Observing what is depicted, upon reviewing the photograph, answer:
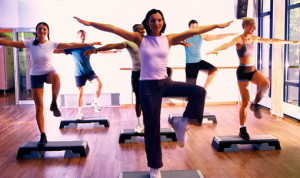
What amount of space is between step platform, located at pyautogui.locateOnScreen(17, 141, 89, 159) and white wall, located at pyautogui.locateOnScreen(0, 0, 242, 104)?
4324 mm

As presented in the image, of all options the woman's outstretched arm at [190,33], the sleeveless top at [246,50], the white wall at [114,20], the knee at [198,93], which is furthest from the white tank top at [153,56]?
the white wall at [114,20]

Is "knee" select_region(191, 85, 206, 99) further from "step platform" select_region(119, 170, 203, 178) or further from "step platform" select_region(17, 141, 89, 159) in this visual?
"step platform" select_region(17, 141, 89, 159)

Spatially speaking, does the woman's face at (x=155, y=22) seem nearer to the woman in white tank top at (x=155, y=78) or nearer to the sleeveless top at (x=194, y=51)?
the woman in white tank top at (x=155, y=78)

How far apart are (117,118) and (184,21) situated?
10.2 ft

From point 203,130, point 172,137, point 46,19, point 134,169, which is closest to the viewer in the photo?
point 134,169

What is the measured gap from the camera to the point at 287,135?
5.62 meters

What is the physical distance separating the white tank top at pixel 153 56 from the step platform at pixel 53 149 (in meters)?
1.83

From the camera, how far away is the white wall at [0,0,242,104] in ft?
28.8

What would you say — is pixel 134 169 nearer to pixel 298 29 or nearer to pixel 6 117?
pixel 6 117

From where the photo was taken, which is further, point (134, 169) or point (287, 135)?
point (287, 135)

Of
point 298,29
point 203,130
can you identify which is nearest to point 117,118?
point 203,130

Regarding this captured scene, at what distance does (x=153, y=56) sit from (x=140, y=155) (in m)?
1.85

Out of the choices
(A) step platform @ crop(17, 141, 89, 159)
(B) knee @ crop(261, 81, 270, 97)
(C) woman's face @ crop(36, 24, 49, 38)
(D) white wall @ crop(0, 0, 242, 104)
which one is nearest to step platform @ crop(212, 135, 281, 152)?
(B) knee @ crop(261, 81, 270, 97)

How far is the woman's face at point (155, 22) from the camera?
310 cm
